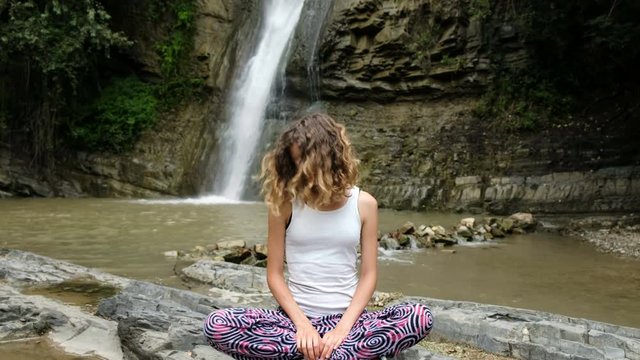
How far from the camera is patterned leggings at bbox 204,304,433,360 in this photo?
2.53m

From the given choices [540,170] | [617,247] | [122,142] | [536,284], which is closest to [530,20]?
[540,170]

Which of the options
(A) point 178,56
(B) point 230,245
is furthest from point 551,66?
(A) point 178,56

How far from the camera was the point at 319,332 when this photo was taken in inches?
103

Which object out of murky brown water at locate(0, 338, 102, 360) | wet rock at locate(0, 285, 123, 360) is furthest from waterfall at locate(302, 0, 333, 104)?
murky brown water at locate(0, 338, 102, 360)

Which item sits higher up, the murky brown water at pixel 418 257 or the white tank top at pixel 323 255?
the white tank top at pixel 323 255

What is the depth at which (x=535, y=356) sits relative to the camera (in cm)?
356

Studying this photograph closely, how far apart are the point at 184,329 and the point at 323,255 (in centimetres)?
100

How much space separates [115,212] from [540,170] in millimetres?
8307

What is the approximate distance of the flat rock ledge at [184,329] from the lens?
322cm

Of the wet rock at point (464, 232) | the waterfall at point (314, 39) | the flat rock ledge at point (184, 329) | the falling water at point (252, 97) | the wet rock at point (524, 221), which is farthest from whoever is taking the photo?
the waterfall at point (314, 39)

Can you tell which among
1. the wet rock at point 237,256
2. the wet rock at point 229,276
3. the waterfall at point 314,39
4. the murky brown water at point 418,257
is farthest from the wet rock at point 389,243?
the waterfall at point 314,39

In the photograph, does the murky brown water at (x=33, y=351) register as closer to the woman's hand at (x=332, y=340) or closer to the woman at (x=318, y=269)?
the woman at (x=318, y=269)

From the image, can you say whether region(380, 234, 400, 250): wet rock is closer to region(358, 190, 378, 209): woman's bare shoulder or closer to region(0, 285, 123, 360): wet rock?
region(0, 285, 123, 360): wet rock

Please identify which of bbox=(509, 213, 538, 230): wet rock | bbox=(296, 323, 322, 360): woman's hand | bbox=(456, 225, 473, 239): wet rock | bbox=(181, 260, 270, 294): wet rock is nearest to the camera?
bbox=(296, 323, 322, 360): woman's hand
